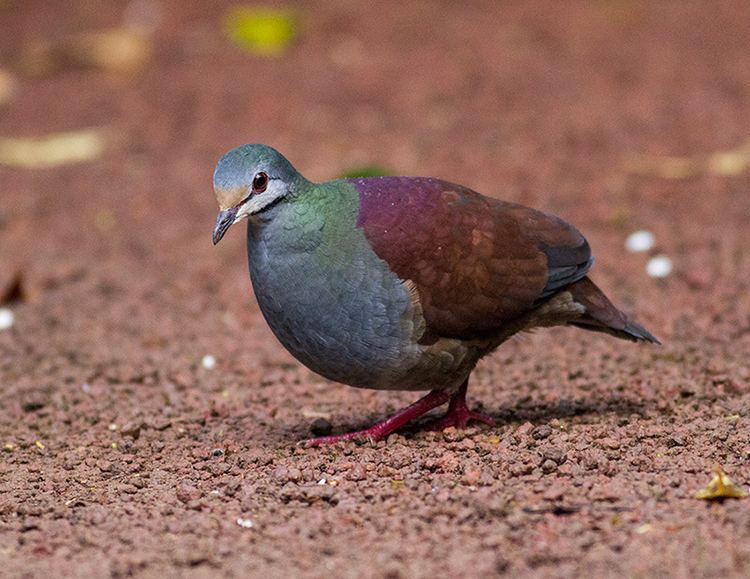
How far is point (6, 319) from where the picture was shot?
7.20 m

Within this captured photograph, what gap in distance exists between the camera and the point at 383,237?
481cm

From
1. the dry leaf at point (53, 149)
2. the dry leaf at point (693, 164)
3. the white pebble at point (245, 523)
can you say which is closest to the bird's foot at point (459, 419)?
the white pebble at point (245, 523)

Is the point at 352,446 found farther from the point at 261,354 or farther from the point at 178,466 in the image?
the point at 261,354

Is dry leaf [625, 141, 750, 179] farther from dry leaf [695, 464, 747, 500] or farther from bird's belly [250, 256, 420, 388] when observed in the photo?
dry leaf [695, 464, 747, 500]

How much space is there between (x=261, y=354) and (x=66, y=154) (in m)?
4.08

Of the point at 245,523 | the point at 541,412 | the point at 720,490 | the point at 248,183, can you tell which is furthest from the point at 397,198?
the point at 720,490

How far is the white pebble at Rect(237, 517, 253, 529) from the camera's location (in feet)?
13.2

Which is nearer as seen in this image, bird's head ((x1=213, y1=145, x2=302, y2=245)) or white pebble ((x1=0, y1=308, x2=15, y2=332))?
bird's head ((x1=213, y1=145, x2=302, y2=245))

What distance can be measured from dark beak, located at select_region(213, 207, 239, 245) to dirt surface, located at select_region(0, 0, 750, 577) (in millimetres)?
911

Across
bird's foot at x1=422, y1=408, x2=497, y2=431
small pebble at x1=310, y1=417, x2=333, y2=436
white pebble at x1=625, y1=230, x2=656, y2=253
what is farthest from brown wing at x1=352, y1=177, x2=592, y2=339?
white pebble at x1=625, y1=230, x2=656, y2=253

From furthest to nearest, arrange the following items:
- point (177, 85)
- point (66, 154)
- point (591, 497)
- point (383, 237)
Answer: point (177, 85)
point (66, 154)
point (383, 237)
point (591, 497)

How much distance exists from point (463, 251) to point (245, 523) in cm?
153

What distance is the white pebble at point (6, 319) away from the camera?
23.3ft

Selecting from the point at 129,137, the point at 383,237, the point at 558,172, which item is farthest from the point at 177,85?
the point at 383,237
